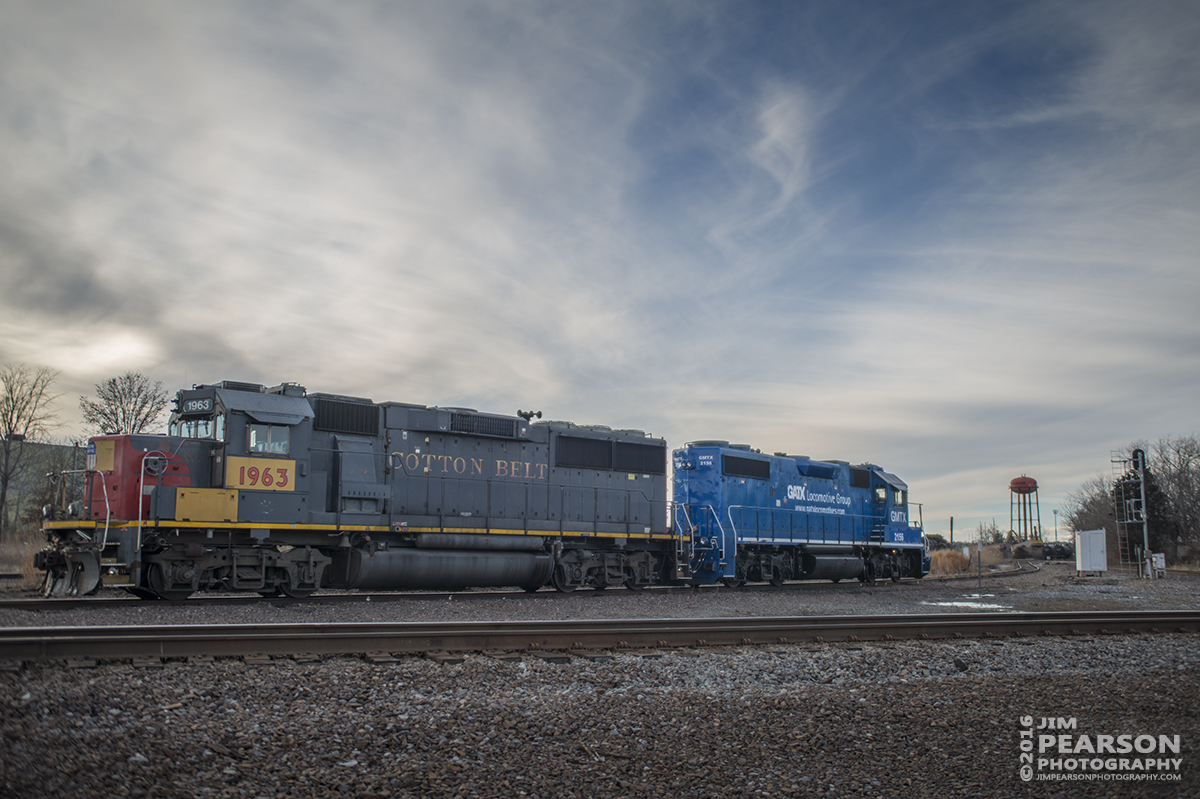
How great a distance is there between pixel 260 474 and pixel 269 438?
0.65 metres

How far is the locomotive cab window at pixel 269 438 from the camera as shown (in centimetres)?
1408

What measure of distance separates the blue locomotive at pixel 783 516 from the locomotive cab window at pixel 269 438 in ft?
32.9

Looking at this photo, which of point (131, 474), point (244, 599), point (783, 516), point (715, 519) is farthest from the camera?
point (783, 516)

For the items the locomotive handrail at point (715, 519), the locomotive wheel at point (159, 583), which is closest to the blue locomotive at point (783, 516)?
the locomotive handrail at point (715, 519)

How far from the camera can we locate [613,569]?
19.1 metres

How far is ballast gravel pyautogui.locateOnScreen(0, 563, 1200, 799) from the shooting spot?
4.52m

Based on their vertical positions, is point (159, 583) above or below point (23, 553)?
above

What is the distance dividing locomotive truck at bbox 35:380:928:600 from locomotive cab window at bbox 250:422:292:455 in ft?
0.08

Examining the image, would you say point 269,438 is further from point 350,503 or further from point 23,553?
point 23,553

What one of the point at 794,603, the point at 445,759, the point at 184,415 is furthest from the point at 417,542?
the point at 445,759

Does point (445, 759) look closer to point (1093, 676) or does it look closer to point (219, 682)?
point (219, 682)

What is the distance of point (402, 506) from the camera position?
52.3ft

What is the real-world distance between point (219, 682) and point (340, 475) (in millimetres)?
8951

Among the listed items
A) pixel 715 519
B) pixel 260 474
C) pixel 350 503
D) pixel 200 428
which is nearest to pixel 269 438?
pixel 260 474
